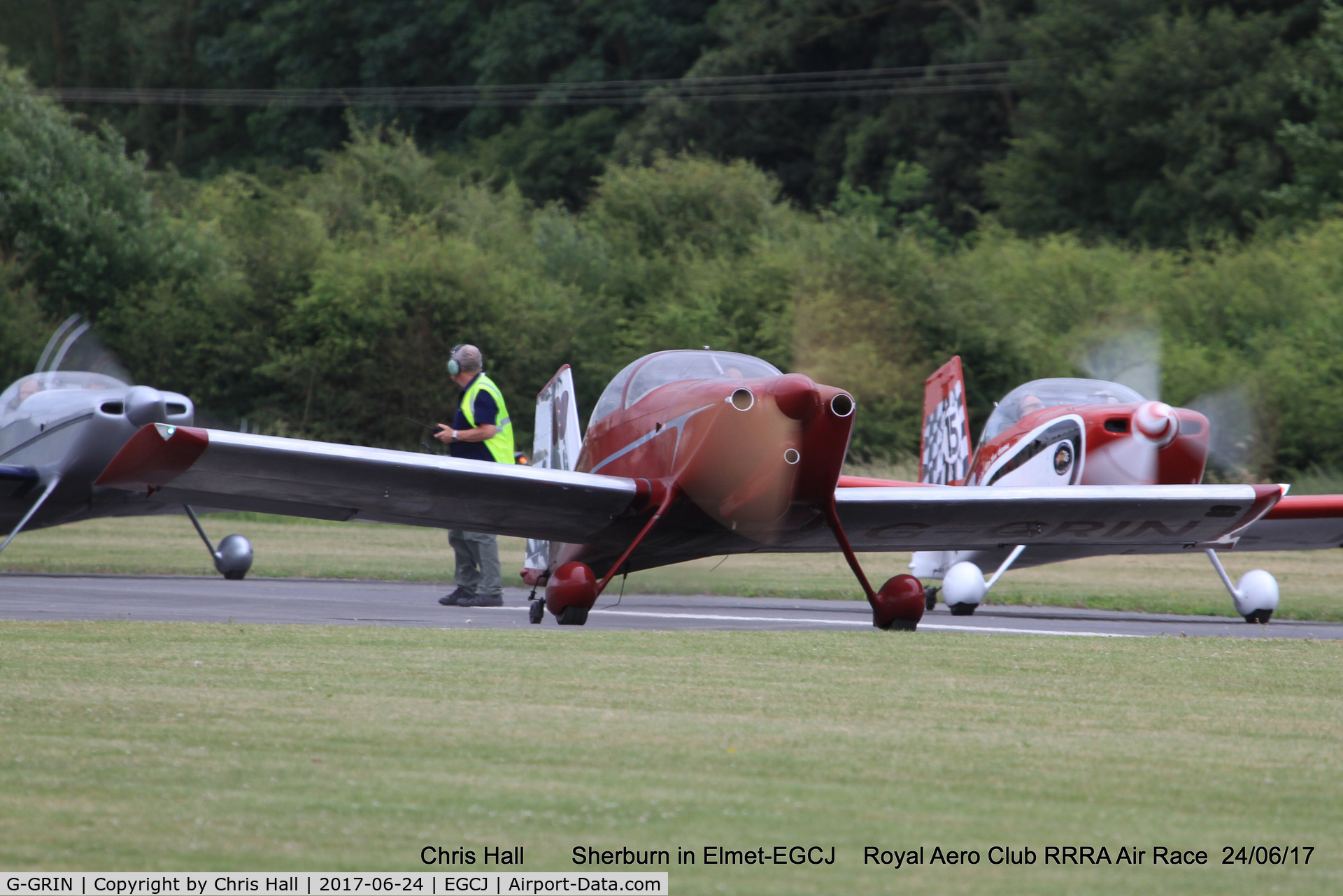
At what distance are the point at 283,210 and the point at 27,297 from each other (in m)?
6.51

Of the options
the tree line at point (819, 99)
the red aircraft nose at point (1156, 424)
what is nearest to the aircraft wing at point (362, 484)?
the red aircraft nose at point (1156, 424)

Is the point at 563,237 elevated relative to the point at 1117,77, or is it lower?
lower

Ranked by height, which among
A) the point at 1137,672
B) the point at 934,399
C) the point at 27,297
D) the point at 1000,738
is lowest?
the point at 27,297

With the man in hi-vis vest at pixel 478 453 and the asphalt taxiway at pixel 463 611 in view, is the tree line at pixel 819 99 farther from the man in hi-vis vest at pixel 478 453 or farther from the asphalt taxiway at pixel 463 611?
the man in hi-vis vest at pixel 478 453

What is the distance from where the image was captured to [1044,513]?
32.7 ft

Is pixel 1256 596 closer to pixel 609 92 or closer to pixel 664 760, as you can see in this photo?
pixel 664 760

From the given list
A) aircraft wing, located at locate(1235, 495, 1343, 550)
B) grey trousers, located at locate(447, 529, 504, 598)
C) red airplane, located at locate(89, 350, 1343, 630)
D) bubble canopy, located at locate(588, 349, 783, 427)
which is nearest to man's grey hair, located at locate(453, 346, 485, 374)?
grey trousers, located at locate(447, 529, 504, 598)

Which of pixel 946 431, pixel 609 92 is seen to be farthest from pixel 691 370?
pixel 609 92

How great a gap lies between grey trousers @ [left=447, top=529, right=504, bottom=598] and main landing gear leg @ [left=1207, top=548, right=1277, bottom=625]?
5.87 meters

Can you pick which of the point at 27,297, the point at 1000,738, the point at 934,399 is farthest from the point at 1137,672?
the point at 27,297

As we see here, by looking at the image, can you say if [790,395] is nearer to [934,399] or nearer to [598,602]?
[598,602]

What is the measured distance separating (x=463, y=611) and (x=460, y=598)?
675mm

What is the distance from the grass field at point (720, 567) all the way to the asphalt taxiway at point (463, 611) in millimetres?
456

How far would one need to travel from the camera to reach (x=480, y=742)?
442cm
